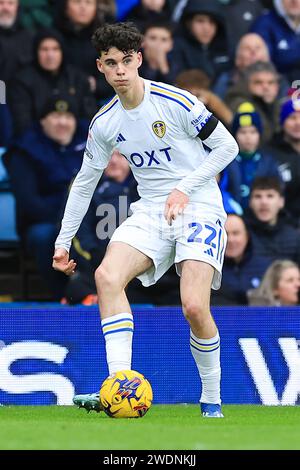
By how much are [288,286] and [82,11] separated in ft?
12.0

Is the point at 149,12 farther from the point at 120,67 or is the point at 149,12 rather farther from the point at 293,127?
the point at 120,67

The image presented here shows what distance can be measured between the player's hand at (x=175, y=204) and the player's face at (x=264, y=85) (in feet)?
17.2

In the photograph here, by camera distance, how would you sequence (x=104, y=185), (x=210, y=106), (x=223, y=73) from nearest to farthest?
(x=104, y=185) → (x=210, y=106) → (x=223, y=73)

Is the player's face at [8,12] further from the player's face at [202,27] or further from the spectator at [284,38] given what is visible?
the spectator at [284,38]

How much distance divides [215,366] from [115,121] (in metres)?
1.74

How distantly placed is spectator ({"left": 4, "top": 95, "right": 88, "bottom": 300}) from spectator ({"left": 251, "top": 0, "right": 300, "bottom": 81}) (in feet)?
9.10

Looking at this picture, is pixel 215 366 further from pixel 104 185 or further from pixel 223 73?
pixel 223 73

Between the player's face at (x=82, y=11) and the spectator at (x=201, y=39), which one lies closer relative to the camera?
the player's face at (x=82, y=11)

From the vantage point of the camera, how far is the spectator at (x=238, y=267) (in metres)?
11.5

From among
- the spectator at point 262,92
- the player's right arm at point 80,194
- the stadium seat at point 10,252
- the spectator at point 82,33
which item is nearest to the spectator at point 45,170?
the stadium seat at point 10,252

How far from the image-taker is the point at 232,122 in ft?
40.3

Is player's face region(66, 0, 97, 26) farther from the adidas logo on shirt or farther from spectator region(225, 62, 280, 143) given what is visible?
the adidas logo on shirt

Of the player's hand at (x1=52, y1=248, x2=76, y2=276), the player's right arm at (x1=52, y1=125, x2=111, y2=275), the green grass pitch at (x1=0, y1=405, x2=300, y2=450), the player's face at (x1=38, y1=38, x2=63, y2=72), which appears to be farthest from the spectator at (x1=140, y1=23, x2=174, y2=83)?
the green grass pitch at (x1=0, y1=405, x2=300, y2=450)
